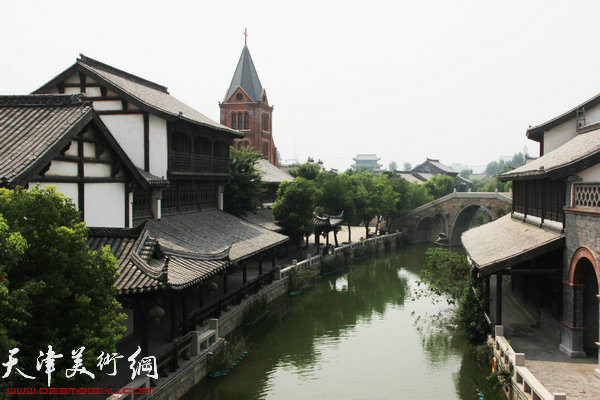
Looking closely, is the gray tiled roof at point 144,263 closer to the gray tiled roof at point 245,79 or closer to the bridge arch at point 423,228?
the bridge arch at point 423,228

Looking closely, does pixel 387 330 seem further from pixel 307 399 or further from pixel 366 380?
pixel 307 399

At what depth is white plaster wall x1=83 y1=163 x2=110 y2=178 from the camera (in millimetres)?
12812

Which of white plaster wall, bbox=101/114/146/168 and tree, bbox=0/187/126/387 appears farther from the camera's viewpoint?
white plaster wall, bbox=101/114/146/168

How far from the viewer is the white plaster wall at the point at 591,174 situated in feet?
40.2

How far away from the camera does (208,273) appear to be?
1342cm

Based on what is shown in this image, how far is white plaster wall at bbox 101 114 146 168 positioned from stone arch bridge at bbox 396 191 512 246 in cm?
3688

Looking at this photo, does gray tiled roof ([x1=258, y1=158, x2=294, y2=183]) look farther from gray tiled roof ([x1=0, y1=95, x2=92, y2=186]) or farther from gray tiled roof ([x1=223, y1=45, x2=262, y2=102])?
gray tiled roof ([x1=0, y1=95, x2=92, y2=186])

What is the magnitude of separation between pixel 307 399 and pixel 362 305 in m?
11.5

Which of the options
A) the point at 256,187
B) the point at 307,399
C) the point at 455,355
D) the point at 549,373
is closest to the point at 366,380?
the point at 307,399

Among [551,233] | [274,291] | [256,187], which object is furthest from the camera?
[256,187]

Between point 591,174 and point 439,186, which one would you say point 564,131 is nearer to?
point 591,174

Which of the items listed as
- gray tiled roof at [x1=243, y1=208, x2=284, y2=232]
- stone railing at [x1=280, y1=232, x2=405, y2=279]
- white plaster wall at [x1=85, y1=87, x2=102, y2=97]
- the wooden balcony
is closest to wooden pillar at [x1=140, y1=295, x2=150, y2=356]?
the wooden balcony

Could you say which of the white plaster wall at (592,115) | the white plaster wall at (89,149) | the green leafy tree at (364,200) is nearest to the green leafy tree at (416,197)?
the green leafy tree at (364,200)

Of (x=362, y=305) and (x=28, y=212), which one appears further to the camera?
(x=362, y=305)
